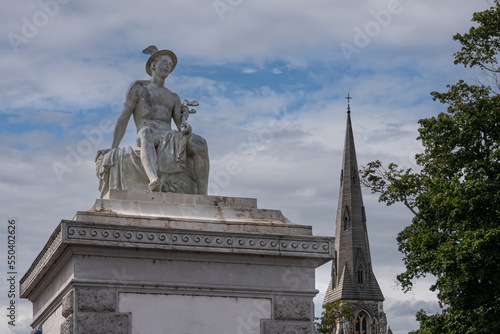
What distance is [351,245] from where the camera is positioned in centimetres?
12769

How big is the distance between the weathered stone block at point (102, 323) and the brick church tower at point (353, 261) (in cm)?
10717

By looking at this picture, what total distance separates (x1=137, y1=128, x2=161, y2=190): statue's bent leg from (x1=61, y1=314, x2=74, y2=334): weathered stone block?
2039mm

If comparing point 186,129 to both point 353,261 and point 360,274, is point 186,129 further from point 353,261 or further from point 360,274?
point 353,261

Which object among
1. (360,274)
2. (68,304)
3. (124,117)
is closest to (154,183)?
(124,117)

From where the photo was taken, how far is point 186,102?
13062mm

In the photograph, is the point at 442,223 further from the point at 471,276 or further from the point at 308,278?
the point at 308,278

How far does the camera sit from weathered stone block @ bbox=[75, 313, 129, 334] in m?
10.5

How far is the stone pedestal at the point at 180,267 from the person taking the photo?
10.7 m

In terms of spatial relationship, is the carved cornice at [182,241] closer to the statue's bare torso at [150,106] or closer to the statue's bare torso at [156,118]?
the statue's bare torso at [156,118]

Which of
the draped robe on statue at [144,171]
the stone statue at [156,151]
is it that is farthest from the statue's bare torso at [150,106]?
the draped robe on statue at [144,171]

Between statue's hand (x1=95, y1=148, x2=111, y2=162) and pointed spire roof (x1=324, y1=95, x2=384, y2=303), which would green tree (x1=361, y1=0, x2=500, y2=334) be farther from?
pointed spire roof (x1=324, y1=95, x2=384, y2=303)

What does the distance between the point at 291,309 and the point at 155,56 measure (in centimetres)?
413

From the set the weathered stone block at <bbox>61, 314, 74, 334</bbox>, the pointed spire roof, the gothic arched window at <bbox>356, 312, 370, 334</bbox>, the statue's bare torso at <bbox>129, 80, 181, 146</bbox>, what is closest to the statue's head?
the statue's bare torso at <bbox>129, 80, 181, 146</bbox>

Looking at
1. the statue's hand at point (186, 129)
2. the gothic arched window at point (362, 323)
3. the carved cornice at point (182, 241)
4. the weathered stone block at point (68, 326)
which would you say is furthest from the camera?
the gothic arched window at point (362, 323)
